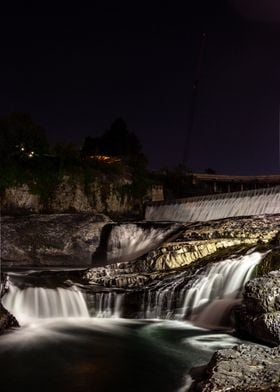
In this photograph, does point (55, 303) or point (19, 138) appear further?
point (19, 138)

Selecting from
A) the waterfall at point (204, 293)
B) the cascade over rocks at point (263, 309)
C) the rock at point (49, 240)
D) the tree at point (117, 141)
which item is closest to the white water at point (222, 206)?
the rock at point (49, 240)

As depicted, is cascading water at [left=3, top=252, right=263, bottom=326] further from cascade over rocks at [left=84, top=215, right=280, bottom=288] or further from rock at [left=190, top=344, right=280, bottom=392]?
rock at [left=190, top=344, right=280, bottom=392]

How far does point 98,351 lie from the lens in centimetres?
880

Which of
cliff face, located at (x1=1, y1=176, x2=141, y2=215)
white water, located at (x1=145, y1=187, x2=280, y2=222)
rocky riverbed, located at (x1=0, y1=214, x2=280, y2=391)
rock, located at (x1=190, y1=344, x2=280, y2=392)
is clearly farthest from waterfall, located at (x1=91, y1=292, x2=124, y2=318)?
cliff face, located at (x1=1, y1=176, x2=141, y2=215)

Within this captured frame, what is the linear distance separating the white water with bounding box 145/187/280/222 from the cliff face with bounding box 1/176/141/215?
2606 millimetres

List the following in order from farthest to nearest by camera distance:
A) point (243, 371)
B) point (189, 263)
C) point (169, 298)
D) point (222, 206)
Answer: point (222, 206)
point (189, 263)
point (169, 298)
point (243, 371)

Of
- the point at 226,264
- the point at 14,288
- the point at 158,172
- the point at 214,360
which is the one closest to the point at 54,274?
the point at 14,288

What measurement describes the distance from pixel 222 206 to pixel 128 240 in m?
4.44

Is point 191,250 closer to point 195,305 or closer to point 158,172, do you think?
point 195,305

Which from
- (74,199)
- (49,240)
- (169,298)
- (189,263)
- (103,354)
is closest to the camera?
(103,354)

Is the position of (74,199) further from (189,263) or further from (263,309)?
(263,309)

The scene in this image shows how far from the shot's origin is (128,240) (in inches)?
804

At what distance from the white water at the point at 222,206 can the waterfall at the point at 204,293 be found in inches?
294

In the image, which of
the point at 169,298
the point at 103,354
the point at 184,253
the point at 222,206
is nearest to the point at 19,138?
the point at 222,206
